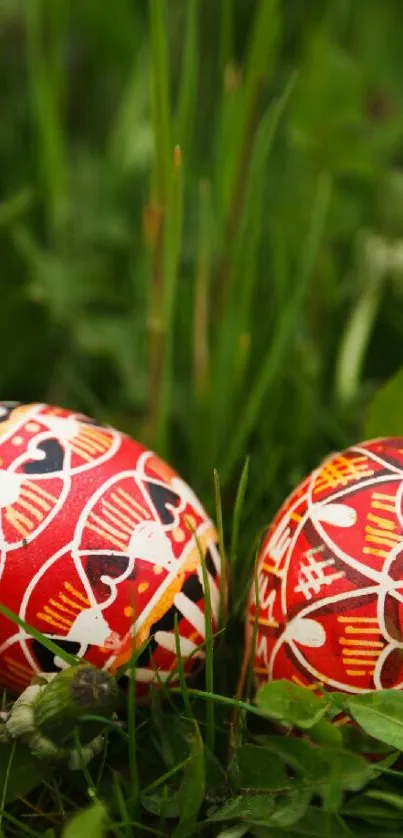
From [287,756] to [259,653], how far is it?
0.36ft

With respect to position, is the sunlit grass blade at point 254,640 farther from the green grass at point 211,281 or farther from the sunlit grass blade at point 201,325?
the sunlit grass blade at point 201,325

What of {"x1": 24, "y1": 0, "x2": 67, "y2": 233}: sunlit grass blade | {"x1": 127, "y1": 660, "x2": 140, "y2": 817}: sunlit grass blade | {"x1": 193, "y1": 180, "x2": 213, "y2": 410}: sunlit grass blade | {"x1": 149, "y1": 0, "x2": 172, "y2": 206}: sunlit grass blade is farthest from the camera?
{"x1": 24, "y1": 0, "x2": 67, "y2": 233}: sunlit grass blade

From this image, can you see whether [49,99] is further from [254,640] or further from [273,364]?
[254,640]

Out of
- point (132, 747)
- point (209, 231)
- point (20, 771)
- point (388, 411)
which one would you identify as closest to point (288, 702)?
point (132, 747)

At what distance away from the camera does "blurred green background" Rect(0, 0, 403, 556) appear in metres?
1.26

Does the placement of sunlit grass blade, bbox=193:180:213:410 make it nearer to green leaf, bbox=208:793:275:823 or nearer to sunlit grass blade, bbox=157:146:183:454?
sunlit grass blade, bbox=157:146:183:454

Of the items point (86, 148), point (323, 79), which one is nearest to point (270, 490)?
point (323, 79)

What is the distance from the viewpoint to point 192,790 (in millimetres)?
861

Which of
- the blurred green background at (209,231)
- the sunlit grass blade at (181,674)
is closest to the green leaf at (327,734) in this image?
the sunlit grass blade at (181,674)

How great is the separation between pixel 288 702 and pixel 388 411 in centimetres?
43

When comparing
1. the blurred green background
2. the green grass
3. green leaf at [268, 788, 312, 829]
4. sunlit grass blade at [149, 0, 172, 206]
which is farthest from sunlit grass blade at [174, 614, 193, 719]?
sunlit grass blade at [149, 0, 172, 206]

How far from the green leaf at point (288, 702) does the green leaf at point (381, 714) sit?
29 mm

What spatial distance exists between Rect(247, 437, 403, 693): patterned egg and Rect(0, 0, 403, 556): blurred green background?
0.83 feet

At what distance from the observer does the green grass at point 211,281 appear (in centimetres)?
94
